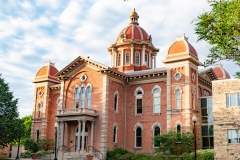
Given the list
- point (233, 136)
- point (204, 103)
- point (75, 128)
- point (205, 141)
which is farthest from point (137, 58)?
point (233, 136)

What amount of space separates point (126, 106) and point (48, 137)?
Result: 13.3 m

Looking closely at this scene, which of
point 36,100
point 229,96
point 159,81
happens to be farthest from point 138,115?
point 36,100

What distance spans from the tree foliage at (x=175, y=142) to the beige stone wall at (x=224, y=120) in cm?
457

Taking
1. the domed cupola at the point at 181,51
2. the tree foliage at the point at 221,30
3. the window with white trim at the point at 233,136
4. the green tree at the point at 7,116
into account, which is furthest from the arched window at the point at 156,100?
the tree foliage at the point at 221,30

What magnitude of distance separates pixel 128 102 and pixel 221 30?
26382mm

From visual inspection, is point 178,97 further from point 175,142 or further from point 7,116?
point 7,116

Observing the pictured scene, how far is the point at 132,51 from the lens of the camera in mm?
49812

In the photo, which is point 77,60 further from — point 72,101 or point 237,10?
point 237,10

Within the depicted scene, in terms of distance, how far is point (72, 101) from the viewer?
42.8m

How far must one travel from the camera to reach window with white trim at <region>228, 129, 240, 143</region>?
1164 inches

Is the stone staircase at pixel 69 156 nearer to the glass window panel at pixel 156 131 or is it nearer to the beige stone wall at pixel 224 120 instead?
the glass window panel at pixel 156 131

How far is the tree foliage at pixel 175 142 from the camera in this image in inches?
1358

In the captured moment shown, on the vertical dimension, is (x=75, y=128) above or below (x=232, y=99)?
below

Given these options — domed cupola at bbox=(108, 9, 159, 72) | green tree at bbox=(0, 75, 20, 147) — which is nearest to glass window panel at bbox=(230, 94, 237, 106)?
domed cupola at bbox=(108, 9, 159, 72)
